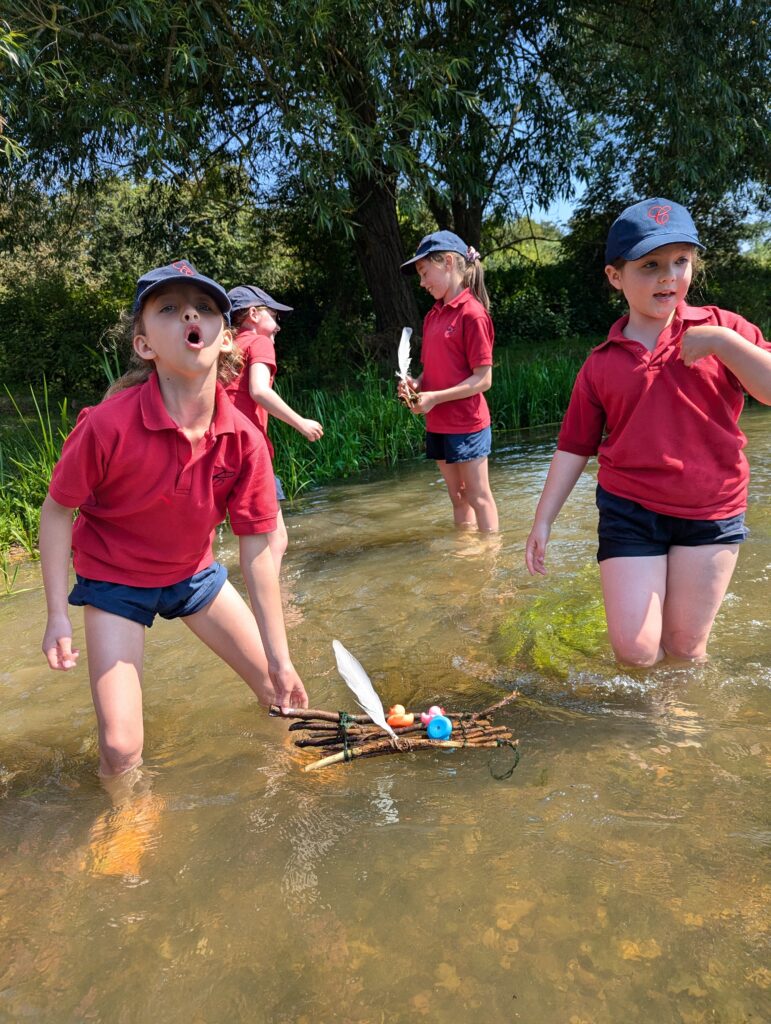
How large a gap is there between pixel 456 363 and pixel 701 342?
2585 mm

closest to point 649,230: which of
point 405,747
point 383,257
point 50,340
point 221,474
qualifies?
point 221,474

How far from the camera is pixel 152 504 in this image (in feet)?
8.91

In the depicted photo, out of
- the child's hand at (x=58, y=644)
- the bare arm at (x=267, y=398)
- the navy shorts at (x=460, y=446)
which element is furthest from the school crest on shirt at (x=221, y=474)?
the navy shorts at (x=460, y=446)

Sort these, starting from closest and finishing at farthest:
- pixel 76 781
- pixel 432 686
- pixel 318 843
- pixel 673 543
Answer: pixel 318 843
pixel 76 781
pixel 673 543
pixel 432 686

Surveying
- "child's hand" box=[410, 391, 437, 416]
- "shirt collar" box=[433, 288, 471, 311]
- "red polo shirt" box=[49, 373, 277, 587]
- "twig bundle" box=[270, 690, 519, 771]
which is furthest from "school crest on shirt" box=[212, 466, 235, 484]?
"shirt collar" box=[433, 288, 471, 311]

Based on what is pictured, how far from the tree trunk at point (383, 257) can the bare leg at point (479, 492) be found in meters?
8.17

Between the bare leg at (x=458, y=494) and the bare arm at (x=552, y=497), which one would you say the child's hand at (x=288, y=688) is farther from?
the bare leg at (x=458, y=494)

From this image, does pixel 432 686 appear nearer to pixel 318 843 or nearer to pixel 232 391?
pixel 318 843

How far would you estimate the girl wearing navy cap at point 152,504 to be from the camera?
2576 mm

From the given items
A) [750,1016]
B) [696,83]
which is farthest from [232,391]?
[696,83]

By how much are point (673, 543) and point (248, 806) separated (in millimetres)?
1731

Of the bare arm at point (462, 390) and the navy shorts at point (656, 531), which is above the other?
the bare arm at point (462, 390)

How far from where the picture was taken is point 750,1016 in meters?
1.66

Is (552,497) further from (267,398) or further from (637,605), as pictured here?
→ (267,398)
